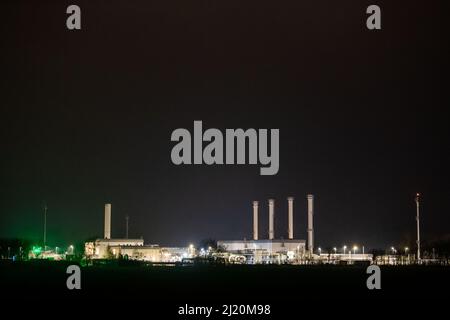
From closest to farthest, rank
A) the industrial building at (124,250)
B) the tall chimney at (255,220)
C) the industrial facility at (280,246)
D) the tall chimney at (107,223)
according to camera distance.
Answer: the industrial building at (124,250) → the industrial facility at (280,246) → the tall chimney at (107,223) → the tall chimney at (255,220)

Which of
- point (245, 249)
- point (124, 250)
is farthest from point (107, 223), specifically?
point (245, 249)

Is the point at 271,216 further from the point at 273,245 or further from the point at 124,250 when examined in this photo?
the point at 124,250

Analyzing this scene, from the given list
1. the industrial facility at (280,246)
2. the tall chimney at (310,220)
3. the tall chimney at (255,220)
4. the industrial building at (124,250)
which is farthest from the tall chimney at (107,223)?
the tall chimney at (310,220)

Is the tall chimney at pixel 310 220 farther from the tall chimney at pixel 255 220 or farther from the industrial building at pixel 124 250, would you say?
the industrial building at pixel 124 250

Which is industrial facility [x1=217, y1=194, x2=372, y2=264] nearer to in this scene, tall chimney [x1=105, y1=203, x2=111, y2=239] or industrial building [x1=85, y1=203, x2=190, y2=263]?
industrial building [x1=85, y1=203, x2=190, y2=263]

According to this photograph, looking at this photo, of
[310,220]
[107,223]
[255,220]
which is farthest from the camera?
[255,220]

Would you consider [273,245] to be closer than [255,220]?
Yes

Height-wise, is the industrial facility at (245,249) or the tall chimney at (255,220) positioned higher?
the tall chimney at (255,220)

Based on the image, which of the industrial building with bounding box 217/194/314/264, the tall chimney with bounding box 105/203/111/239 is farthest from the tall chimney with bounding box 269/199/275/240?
the tall chimney with bounding box 105/203/111/239

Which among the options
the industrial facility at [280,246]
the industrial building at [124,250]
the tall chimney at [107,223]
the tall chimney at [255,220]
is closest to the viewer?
the industrial building at [124,250]

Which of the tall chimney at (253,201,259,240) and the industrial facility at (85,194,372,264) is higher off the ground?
the tall chimney at (253,201,259,240)
